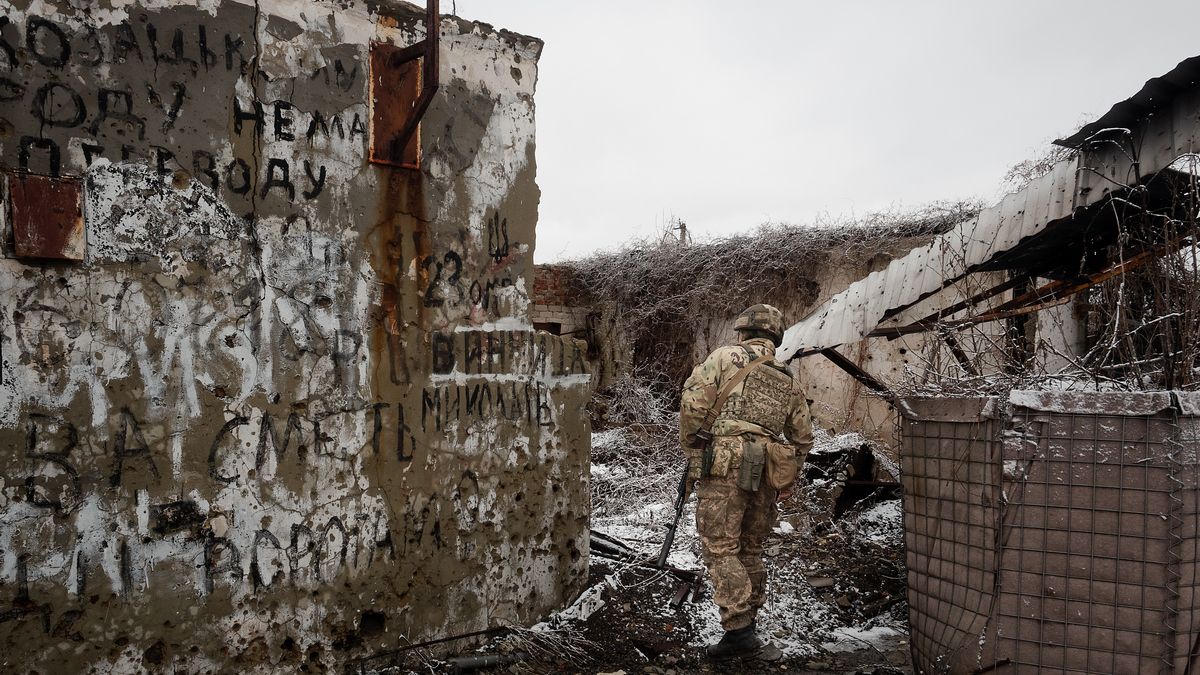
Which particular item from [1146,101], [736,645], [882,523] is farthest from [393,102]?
[882,523]

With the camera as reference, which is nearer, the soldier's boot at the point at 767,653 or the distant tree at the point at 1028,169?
the soldier's boot at the point at 767,653

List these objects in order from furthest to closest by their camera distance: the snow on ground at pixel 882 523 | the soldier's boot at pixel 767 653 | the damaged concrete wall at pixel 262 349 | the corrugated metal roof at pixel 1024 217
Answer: the snow on ground at pixel 882 523 → the soldier's boot at pixel 767 653 → the corrugated metal roof at pixel 1024 217 → the damaged concrete wall at pixel 262 349

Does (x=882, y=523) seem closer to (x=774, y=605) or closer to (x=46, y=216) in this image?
(x=774, y=605)

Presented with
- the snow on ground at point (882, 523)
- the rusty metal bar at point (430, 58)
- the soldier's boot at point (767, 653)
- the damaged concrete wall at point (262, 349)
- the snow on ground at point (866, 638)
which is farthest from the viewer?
the snow on ground at point (882, 523)

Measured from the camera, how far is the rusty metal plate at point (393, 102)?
331cm

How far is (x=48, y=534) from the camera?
264cm

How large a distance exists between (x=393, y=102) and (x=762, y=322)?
225 centimetres

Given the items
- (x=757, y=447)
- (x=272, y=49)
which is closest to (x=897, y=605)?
(x=757, y=447)

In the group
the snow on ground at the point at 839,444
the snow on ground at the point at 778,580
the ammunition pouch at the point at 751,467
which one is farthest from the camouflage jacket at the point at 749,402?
the snow on ground at the point at 839,444

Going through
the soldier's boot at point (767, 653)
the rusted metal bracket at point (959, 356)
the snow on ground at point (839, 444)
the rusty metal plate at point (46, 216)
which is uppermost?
the rusty metal plate at point (46, 216)

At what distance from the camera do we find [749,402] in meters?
3.91

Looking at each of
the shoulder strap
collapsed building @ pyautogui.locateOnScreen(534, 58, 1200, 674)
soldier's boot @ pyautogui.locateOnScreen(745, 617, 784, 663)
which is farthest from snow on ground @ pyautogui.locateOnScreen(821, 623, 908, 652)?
the shoulder strap

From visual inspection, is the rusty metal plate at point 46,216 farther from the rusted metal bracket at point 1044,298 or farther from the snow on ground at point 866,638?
the snow on ground at point 866,638

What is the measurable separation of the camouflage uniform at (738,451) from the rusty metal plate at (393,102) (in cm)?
190
